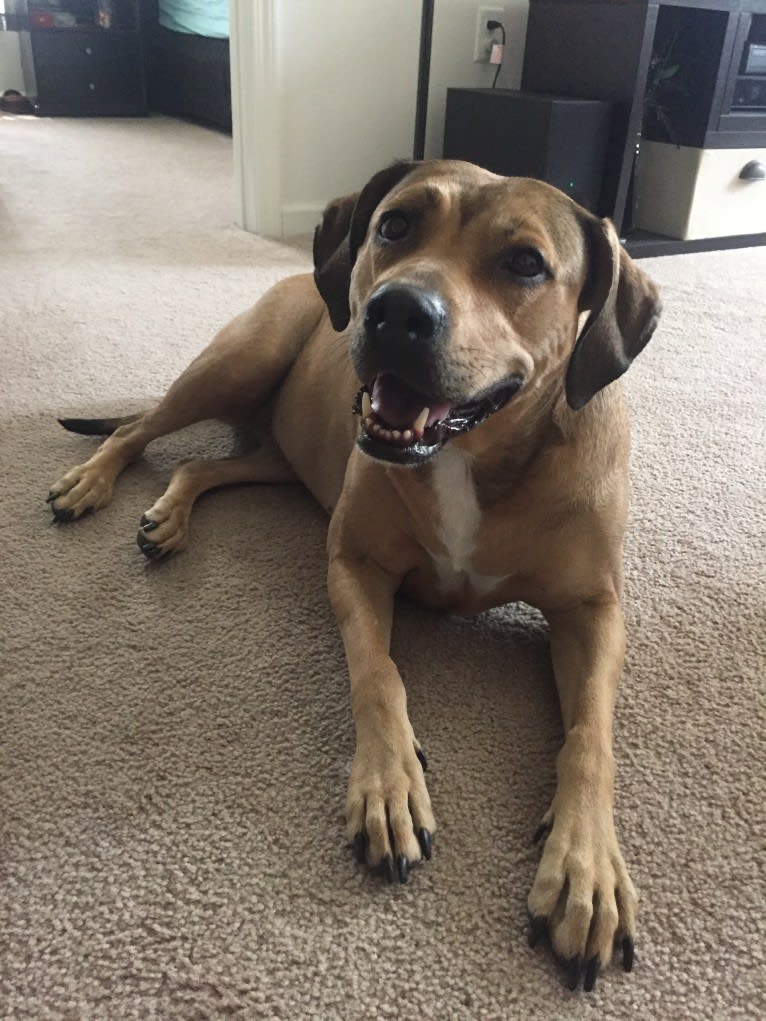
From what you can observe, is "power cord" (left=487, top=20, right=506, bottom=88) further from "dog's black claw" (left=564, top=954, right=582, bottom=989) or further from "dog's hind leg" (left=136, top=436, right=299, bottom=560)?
"dog's black claw" (left=564, top=954, right=582, bottom=989)

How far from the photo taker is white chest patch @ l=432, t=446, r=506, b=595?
1.27 m

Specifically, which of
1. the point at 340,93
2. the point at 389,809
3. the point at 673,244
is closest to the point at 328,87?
the point at 340,93

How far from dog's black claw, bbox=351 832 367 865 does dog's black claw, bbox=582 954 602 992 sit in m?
0.25

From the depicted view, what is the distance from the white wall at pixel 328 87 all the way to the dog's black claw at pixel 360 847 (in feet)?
10.2

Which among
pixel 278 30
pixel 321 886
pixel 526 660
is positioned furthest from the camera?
pixel 278 30

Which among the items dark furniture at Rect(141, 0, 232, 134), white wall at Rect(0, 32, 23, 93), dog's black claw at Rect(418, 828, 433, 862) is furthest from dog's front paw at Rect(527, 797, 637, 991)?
white wall at Rect(0, 32, 23, 93)

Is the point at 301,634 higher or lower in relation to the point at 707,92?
lower

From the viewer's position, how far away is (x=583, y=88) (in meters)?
3.52

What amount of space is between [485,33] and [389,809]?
145 inches

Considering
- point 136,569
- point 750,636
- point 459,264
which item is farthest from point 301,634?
point 750,636

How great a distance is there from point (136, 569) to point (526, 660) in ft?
2.17

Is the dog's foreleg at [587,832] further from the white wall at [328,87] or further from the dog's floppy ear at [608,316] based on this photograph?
the white wall at [328,87]

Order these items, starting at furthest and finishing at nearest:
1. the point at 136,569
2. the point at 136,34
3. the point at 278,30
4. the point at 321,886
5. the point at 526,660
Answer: the point at 136,34
the point at 278,30
the point at 136,569
the point at 526,660
the point at 321,886

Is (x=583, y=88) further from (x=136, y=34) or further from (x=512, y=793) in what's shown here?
(x=136, y=34)
